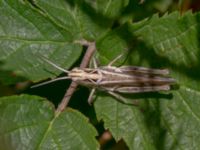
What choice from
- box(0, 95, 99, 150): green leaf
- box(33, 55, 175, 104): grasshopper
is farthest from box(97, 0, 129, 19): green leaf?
box(0, 95, 99, 150): green leaf

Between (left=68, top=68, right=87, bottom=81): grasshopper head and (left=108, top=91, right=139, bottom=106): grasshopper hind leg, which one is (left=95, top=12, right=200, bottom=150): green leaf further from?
(left=68, top=68, right=87, bottom=81): grasshopper head

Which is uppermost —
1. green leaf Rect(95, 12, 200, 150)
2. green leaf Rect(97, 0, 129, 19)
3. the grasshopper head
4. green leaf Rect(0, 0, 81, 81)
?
green leaf Rect(0, 0, 81, 81)

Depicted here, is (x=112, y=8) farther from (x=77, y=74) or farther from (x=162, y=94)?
(x=162, y=94)

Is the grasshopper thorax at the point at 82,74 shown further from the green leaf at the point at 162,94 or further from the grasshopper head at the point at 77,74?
the green leaf at the point at 162,94

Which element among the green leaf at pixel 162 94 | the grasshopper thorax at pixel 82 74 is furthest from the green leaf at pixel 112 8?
the grasshopper thorax at pixel 82 74

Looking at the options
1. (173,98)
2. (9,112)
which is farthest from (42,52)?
(173,98)

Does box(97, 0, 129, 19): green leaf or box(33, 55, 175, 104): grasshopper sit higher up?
box(97, 0, 129, 19): green leaf

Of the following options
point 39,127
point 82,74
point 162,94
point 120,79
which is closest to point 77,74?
point 82,74
